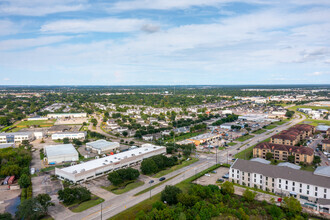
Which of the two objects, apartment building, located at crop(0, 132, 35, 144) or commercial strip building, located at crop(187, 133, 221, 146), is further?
apartment building, located at crop(0, 132, 35, 144)

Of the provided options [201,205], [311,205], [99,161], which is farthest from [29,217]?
[311,205]

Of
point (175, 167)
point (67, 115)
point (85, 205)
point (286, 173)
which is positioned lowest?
point (85, 205)

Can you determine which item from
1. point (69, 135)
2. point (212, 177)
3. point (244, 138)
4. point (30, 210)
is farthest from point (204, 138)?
point (30, 210)

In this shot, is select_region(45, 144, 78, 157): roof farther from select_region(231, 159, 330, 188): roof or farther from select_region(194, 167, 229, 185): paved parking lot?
select_region(231, 159, 330, 188): roof

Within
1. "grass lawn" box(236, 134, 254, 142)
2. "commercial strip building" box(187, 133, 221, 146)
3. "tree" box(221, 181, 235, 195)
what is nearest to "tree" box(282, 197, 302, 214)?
"tree" box(221, 181, 235, 195)

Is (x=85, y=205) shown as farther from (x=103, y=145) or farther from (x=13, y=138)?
(x=13, y=138)

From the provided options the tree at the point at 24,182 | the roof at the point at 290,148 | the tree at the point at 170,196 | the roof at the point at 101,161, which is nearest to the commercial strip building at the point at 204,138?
the roof at the point at 101,161

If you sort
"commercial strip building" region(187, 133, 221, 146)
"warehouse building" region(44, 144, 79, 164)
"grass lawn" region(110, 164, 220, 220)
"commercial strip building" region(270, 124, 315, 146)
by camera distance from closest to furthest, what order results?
"grass lawn" region(110, 164, 220, 220) → "warehouse building" region(44, 144, 79, 164) → "commercial strip building" region(270, 124, 315, 146) → "commercial strip building" region(187, 133, 221, 146)
